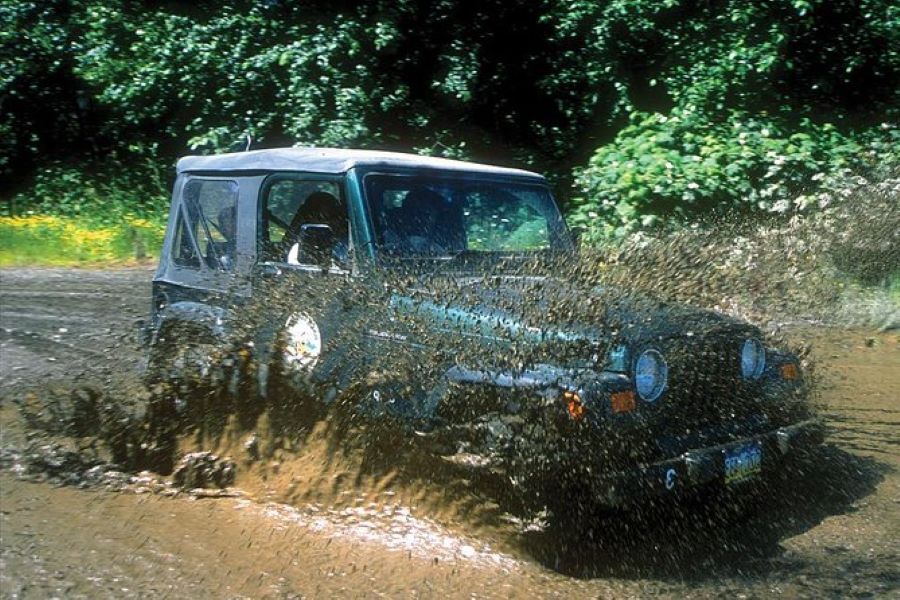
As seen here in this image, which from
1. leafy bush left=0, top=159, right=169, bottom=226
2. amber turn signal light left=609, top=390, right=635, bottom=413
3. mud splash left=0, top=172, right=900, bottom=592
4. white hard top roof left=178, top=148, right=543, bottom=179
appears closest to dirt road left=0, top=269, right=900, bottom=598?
mud splash left=0, top=172, right=900, bottom=592

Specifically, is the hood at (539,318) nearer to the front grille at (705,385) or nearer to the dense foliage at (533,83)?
the front grille at (705,385)

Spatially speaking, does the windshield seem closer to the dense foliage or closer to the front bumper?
the front bumper

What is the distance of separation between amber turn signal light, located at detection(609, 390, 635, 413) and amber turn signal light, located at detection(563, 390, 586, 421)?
0.42 ft

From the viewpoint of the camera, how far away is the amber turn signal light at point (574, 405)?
3871 mm

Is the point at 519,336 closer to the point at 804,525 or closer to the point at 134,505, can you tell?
the point at 804,525

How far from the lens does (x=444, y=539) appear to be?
4.27 metres

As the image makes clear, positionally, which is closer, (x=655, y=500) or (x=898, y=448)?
(x=655, y=500)

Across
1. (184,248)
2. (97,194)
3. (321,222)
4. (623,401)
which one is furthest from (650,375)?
(97,194)

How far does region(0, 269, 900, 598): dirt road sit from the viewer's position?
395cm

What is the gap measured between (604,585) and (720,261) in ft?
10.2

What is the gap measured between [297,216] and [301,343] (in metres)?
0.87

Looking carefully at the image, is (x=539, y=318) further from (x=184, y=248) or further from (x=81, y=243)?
(x=81, y=243)

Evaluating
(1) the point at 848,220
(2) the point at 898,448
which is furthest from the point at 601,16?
(2) the point at 898,448

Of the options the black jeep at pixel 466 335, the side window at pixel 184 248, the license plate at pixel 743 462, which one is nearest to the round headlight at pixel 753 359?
the black jeep at pixel 466 335
